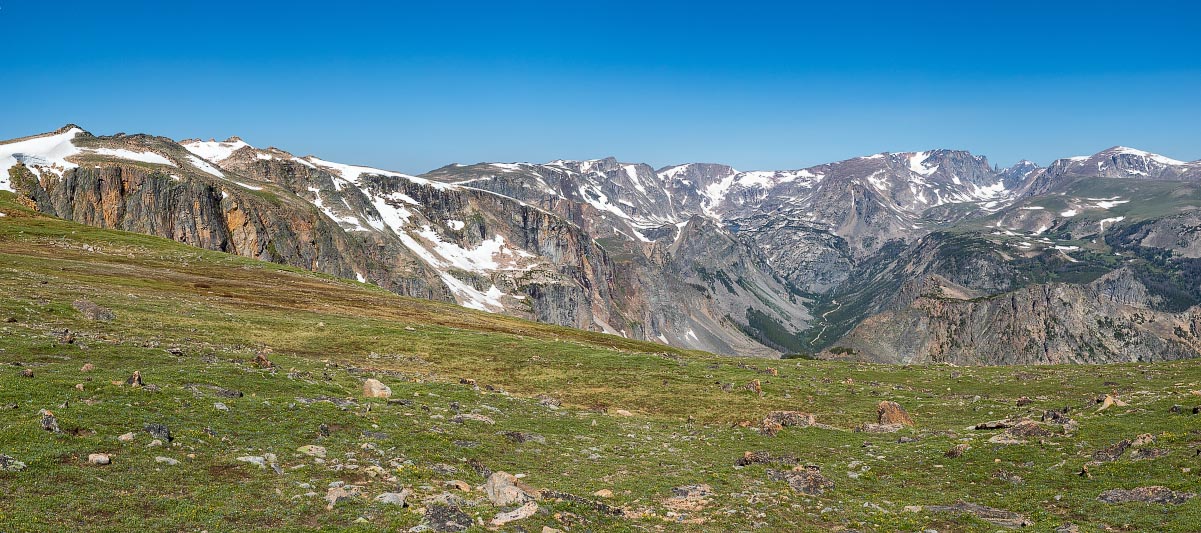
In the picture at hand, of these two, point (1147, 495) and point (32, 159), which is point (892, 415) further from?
point (32, 159)

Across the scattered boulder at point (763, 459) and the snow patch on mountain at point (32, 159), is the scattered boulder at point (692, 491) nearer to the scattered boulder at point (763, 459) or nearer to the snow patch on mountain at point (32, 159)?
the scattered boulder at point (763, 459)

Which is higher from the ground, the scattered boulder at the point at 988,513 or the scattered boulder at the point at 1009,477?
the scattered boulder at the point at 1009,477

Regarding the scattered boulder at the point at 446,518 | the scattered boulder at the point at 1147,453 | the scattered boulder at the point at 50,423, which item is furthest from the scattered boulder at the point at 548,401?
the scattered boulder at the point at 1147,453

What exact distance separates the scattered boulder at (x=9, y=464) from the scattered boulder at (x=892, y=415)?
1677 inches

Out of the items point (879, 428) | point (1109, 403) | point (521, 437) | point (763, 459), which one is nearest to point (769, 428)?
point (879, 428)

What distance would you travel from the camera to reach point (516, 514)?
2095 centimetres

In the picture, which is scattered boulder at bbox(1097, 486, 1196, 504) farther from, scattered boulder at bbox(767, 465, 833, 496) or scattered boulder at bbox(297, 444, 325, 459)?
scattered boulder at bbox(297, 444, 325, 459)

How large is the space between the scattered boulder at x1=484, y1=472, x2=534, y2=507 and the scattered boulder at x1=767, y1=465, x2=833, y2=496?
1186cm

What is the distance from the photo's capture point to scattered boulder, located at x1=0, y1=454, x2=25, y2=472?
1916 centimetres

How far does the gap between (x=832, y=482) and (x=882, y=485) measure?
7.56 feet

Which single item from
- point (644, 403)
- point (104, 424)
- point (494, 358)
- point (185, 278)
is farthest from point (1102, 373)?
point (185, 278)

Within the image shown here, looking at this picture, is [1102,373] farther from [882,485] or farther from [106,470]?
[106,470]

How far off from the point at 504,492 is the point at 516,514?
4.67 ft

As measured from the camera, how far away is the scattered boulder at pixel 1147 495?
75.9ft
